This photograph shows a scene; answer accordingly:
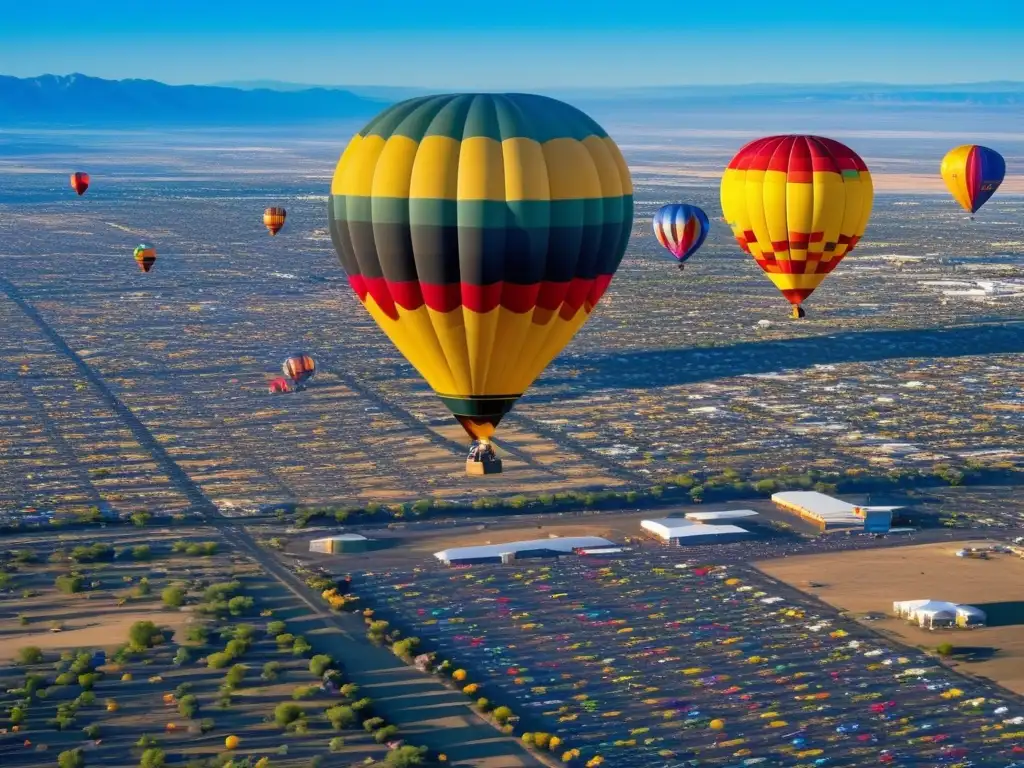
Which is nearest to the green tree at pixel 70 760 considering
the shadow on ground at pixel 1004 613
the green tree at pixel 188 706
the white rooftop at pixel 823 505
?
the green tree at pixel 188 706

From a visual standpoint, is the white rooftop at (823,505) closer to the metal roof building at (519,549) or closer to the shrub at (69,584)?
the metal roof building at (519,549)

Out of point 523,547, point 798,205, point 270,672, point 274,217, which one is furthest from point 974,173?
point 270,672

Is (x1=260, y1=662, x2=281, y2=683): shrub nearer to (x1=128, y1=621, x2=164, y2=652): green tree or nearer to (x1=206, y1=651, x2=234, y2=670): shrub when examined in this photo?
(x1=206, y1=651, x2=234, y2=670): shrub

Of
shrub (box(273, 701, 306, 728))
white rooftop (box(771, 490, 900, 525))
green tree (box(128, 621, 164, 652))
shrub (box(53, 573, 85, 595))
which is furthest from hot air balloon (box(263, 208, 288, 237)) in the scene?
shrub (box(273, 701, 306, 728))

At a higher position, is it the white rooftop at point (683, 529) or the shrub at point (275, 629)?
the white rooftop at point (683, 529)

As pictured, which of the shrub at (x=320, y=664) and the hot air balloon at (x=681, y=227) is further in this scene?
the hot air balloon at (x=681, y=227)

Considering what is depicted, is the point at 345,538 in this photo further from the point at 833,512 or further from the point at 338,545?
the point at 833,512
